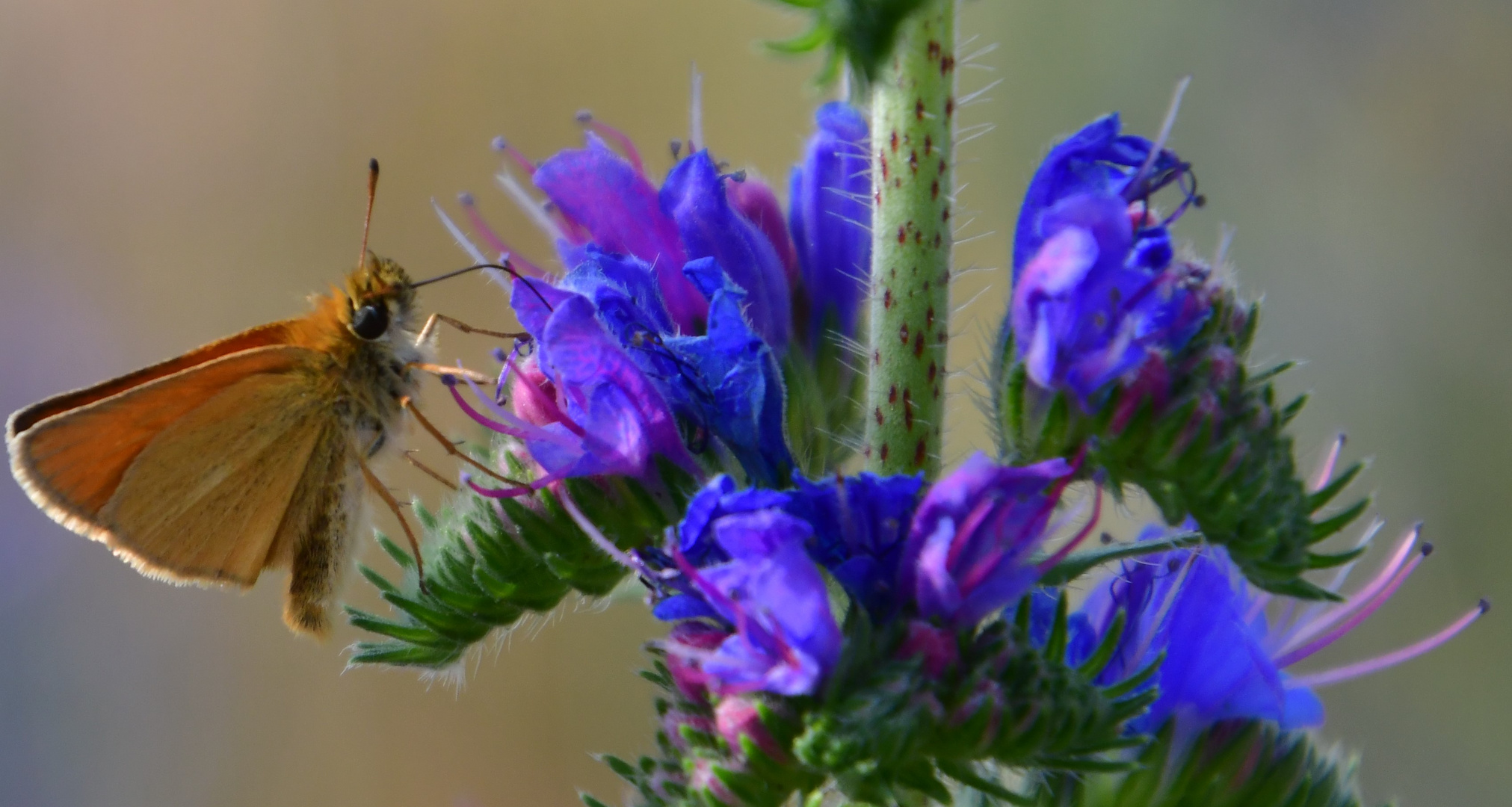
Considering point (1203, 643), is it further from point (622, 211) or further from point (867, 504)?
point (622, 211)

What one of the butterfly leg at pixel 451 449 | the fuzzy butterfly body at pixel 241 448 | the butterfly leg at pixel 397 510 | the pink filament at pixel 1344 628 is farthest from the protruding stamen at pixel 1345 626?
the fuzzy butterfly body at pixel 241 448

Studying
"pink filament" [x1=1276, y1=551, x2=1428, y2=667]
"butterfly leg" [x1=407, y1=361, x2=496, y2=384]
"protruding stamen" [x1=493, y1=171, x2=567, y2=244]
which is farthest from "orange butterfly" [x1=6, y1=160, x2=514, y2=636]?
"pink filament" [x1=1276, y1=551, x2=1428, y2=667]

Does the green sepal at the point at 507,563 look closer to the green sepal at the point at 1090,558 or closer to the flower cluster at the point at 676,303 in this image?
the flower cluster at the point at 676,303

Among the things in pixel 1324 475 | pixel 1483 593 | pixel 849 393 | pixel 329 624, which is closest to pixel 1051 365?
pixel 849 393

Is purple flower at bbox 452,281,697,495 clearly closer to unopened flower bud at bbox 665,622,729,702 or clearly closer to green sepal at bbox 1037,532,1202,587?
unopened flower bud at bbox 665,622,729,702

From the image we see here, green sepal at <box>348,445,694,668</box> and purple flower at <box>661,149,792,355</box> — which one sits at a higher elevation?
purple flower at <box>661,149,792,355</box>
